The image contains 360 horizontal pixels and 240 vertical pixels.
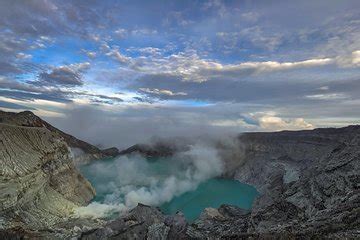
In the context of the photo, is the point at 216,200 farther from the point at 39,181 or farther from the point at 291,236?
the point at 291,236

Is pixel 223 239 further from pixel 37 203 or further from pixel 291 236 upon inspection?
pixel 37 203

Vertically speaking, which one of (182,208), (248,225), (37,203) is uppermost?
(248,225)

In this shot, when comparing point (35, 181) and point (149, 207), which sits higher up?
point (35, 181)

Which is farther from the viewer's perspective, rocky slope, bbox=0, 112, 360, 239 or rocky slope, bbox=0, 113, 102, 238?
rocky slope, bbox=0, 113, 102, 238

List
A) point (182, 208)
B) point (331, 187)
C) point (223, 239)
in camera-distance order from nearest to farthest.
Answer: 1. point (223, 239)
2. point (331, 187)
3. point (182, 208)

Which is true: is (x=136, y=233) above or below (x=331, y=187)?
below

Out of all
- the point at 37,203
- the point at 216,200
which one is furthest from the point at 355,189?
the point at 216,200

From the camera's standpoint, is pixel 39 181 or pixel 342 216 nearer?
pixel 342 216

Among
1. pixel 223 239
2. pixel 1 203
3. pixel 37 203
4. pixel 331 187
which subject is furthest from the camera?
pixel 37 203

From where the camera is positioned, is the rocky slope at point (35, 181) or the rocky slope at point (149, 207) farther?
the rocky slope at point (35, 181)

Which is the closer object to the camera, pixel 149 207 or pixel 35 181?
pixel 149 207
